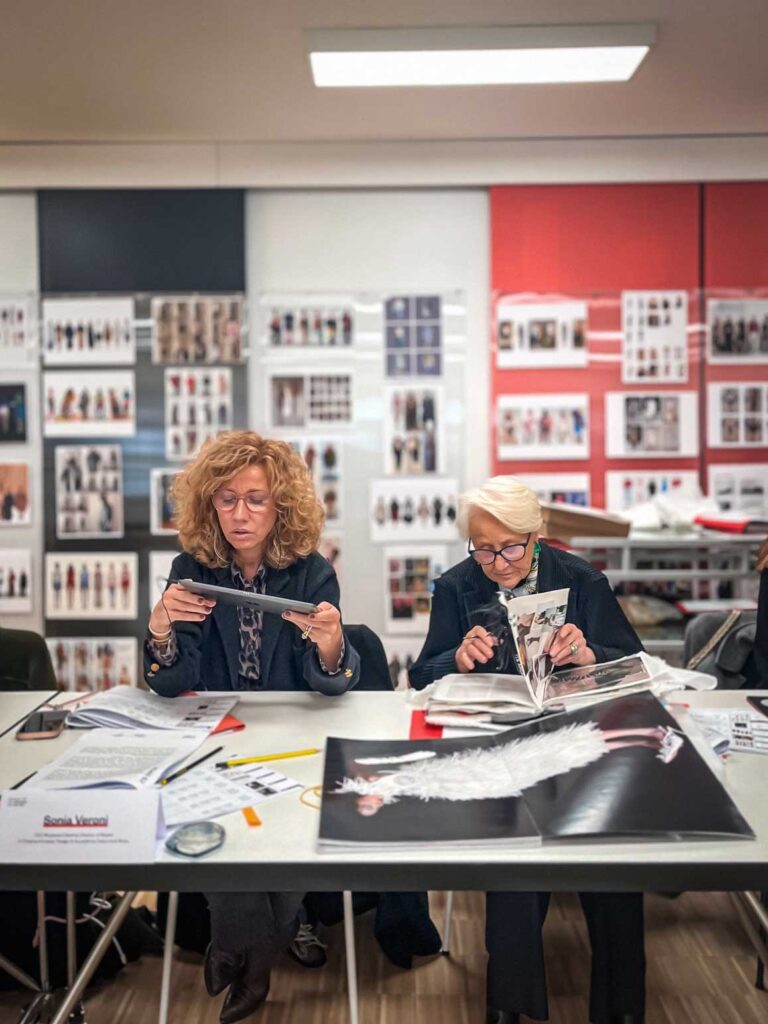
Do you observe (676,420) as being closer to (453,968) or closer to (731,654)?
(731,654)

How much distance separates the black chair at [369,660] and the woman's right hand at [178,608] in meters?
0.46

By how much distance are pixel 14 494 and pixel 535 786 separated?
3.85m

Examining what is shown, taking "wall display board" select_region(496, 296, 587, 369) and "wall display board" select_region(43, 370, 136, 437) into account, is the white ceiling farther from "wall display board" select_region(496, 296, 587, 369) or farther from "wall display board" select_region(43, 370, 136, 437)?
"wall display board" select_region(43, 370, 136, 437)

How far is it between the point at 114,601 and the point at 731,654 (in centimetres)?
312

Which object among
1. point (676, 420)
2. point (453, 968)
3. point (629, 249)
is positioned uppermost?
point (629, 249)

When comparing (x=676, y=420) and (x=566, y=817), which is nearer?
(x=566, y=817)

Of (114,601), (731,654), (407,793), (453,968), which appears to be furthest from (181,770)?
(114,601)

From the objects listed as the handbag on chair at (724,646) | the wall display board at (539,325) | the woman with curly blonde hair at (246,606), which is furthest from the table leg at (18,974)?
the wall display board at (539,325)

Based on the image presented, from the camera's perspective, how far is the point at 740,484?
4.55 metres

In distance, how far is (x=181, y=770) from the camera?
5.30 feet

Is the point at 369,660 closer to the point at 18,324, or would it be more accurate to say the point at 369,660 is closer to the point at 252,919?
the point at 252,919

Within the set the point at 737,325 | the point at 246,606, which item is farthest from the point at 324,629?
the point at 737,325

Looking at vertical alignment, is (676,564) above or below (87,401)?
below

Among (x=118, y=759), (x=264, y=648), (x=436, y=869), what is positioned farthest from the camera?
(x=264, y=648)
